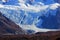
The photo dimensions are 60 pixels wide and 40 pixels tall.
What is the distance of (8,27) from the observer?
10.8m

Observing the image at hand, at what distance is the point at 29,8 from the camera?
10891mm

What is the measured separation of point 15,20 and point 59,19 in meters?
1.94

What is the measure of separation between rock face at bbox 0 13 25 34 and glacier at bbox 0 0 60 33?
163mm

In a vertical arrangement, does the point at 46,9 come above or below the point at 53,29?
above

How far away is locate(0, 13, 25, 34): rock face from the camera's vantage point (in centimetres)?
1065

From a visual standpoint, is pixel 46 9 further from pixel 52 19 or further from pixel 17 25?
pixel 17 25

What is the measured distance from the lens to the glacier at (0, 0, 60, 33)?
10.7 metres

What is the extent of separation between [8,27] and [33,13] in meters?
1.27

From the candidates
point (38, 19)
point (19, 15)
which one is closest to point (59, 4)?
point (38, 19)

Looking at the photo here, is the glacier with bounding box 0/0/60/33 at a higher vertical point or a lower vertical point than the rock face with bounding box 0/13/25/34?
higher

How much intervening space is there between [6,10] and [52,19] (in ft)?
6.80

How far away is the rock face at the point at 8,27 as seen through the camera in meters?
10.6

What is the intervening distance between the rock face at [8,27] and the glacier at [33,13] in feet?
0.53

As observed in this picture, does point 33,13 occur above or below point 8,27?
above
